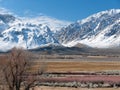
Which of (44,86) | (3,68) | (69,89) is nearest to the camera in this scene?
(3,68)

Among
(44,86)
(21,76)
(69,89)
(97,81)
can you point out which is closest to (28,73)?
(21,76)

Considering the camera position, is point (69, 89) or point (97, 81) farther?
point (97, 81)

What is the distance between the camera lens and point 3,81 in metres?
48.5

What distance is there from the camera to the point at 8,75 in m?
47.7

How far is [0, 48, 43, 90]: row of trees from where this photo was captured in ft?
156

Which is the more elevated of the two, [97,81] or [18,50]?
[18,50]

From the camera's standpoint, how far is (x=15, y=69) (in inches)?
1886

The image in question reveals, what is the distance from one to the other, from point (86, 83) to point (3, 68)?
20104 mm

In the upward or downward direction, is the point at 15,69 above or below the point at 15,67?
below

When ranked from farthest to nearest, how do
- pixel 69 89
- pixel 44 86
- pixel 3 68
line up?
pixel 44 86, pixel 69 89, pixel 3 68

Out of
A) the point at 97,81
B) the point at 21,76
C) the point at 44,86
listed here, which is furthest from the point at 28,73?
the point at 97,81

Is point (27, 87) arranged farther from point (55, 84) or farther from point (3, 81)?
point (55, 84)

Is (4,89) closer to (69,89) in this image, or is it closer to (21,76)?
(21,76)

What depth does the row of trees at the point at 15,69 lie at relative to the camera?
4750cm
